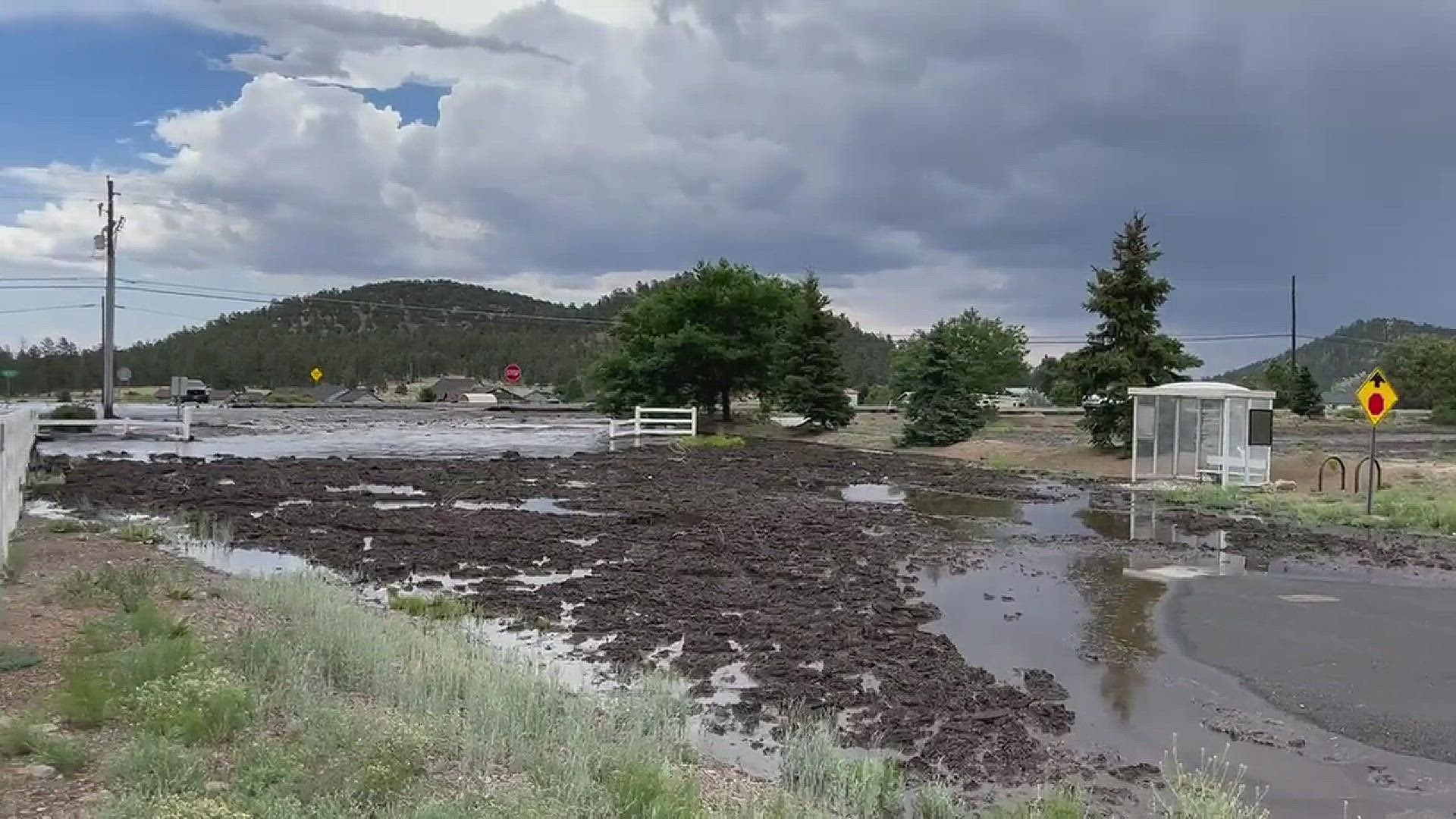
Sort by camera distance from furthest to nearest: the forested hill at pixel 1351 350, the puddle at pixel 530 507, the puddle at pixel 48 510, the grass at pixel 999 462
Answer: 1. the forested hill at pixel 1351 350
2. the grass at pixel 999 462
3. the puddle at pixel 530 507
4. the puddle at pixel 48 510

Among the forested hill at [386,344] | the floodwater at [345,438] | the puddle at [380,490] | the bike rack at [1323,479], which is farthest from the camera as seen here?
the forested hill at [386,344]

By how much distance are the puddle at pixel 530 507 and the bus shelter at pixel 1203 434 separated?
14281 mm

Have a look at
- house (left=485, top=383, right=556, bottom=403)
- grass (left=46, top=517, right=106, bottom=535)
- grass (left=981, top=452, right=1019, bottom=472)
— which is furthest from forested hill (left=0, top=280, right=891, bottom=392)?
grass (left=46, top=517, right=106, bottom=535)

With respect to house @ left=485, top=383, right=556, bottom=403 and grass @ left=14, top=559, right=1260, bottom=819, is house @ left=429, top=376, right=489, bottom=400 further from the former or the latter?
grass @ left=14, top=559, right=1260, bottom=819

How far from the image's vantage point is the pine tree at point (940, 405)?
41094mm

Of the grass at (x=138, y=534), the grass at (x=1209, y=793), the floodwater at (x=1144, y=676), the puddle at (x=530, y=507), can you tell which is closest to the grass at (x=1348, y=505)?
the floodwater at (x=1144, y=676)

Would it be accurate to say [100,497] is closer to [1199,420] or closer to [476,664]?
[476,664]

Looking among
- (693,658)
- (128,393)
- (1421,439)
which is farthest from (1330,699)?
(128,393)

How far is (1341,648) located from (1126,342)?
2531cm

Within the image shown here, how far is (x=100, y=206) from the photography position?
162 feet

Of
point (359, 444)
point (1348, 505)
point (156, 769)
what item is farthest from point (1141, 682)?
point (359, 444)

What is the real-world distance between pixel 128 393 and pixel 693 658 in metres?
111

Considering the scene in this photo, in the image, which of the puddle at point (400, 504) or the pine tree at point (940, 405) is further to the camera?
the pine tree at point (940, 405)

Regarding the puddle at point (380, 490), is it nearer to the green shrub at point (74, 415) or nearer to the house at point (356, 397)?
the green shrub at point (74, 415)
